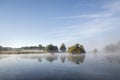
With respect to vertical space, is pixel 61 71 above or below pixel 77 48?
below

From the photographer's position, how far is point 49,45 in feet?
654

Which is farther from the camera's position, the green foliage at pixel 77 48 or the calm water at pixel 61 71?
the green foliage at pixel 77 48

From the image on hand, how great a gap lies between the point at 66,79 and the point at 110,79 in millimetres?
8064

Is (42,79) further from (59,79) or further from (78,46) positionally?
(78,46)

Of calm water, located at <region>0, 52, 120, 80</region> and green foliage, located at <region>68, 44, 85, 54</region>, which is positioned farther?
green foliage, located at <region>68, 44, 85, 54</region>

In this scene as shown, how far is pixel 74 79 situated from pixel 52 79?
4.13 metres

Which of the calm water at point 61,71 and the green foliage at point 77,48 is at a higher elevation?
the green foliage at point 77,48

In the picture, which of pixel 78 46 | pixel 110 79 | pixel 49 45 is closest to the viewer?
pixel 110 79

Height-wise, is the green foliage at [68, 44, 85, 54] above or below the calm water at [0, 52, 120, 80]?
above

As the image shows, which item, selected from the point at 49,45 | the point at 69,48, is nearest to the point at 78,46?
the point at 69,48

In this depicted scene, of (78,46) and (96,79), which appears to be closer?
(96,79)

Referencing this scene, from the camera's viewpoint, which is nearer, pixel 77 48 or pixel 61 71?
pixel 61 71

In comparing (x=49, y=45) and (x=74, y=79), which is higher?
(x=49, y=45)

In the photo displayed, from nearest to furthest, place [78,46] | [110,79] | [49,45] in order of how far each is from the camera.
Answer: [110,79], [78,46], [49,45]
